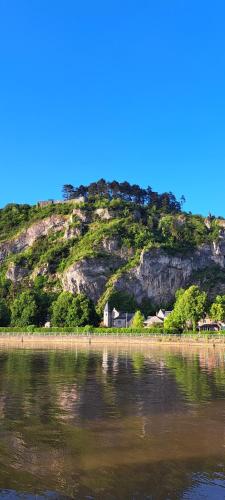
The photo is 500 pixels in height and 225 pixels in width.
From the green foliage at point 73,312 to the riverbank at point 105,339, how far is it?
1309 cm

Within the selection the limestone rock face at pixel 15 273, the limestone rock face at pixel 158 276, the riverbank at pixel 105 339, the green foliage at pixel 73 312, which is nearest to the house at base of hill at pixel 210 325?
the limestone rock face at pixel 158 276

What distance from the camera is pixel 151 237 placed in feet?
516

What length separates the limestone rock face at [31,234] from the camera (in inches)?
6806

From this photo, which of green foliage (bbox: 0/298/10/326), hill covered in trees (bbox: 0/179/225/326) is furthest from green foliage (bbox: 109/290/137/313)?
green foliage (bbox: 0/298/10/326)

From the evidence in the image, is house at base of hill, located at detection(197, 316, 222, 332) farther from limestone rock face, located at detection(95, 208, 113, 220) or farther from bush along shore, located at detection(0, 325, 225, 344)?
limestone rock face, located at detection(95, 208, 113, 220)

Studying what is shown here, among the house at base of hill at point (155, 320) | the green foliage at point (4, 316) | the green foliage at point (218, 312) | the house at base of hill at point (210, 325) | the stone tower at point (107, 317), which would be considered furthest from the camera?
the green foliage at point (4, 316)

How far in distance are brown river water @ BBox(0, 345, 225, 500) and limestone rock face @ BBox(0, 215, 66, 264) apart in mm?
140017

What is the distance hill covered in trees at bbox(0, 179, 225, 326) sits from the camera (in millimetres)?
129750

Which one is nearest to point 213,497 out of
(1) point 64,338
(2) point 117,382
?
(2) point 117,382

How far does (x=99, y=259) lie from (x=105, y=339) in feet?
165

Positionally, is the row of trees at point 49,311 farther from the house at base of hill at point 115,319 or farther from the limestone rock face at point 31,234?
the limestone rock face at point 31,234

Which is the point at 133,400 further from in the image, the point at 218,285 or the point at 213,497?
the point at 218,285

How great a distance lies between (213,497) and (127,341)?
83643 mm

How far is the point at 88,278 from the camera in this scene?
142 m
